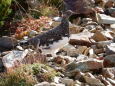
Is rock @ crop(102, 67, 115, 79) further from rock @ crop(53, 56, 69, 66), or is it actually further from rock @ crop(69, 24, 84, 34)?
rock @ crop(69, 24, 84, 34)

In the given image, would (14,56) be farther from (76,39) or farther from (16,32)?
(16,32)

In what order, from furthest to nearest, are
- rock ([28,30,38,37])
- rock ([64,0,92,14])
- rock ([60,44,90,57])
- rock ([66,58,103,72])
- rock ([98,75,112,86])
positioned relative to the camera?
rock ([64,0,92,14]), rock ([28,30,38,37]), rock ([60,44,90,57]), rock ([66,58,103,72]), rock ([98,75,112,86])

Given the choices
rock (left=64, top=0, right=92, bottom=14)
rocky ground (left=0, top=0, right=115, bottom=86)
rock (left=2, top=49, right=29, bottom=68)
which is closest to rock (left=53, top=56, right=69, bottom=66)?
rocky ground (left=0, top=0, right=115, bottom=86)

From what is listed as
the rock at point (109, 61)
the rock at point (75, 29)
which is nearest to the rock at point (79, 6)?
the rock at point (75, 29)

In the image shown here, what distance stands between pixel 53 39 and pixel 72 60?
1152 millimetres

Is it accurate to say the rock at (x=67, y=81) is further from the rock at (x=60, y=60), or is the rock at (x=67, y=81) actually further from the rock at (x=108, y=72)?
the rock at (x=60, y=60)

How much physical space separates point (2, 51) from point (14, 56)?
2.66 ft

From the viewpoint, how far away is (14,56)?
582 cm

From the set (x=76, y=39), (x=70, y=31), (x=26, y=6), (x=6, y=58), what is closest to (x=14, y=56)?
(x=6, y=58)

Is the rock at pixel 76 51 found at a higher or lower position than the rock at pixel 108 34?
lower

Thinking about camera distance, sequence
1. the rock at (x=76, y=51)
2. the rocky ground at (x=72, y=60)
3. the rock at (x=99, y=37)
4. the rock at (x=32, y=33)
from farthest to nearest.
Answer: the rock at (x=32, y=33), the rock at (x=99, y=37), the rock at (x=76, y=51), the rocky ground at (x=72, y=60)

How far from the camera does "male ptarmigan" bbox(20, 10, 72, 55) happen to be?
6.60 m

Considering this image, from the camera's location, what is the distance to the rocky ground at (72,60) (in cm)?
507

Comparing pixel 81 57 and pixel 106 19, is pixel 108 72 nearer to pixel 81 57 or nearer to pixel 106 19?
pixel 81 57
